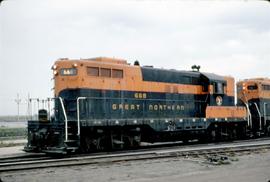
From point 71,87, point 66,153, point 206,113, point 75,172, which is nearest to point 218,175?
point 75,172

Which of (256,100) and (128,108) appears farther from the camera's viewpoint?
(256,100)

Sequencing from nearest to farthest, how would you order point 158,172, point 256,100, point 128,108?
point 158,172 < point 128,108 < point 256,100

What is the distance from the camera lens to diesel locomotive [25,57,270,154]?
1678 centimetres

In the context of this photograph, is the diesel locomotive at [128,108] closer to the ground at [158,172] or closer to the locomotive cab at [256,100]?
the locomotive cab at [256,100]

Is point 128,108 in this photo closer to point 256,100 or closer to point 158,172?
point 158,172

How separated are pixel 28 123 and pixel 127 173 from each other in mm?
7325

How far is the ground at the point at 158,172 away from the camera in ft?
34.7

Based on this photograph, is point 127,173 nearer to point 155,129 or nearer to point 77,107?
point 77,107

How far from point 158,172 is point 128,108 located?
25.2ft

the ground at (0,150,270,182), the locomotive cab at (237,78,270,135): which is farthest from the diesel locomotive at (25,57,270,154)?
the ground at (0,150,270,182)

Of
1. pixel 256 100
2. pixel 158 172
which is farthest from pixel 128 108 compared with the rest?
pixel 256 100

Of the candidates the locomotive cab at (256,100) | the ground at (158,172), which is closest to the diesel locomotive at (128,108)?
the locomotive cab at (256,100)

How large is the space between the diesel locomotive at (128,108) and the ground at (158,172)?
3.56 m

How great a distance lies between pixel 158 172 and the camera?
38.4 ft
